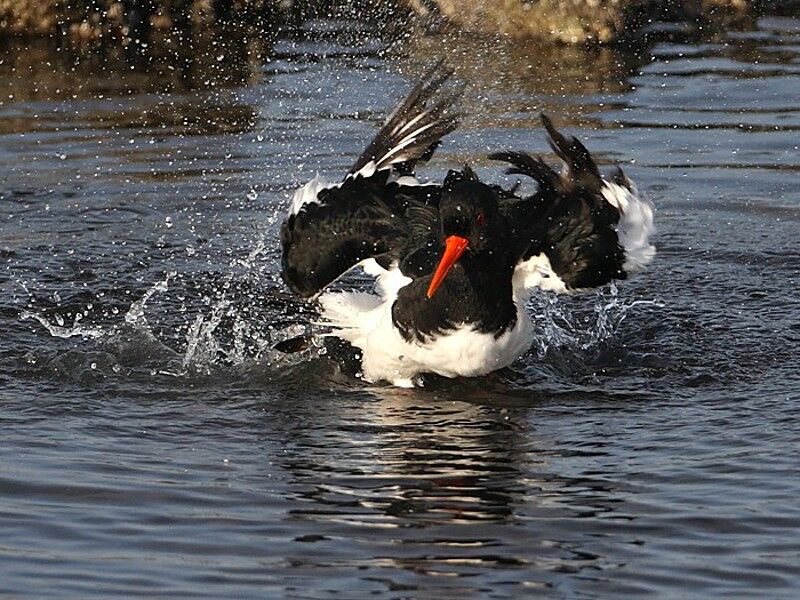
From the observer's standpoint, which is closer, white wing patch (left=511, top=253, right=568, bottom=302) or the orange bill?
the orange bill

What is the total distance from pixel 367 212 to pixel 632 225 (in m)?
1.20

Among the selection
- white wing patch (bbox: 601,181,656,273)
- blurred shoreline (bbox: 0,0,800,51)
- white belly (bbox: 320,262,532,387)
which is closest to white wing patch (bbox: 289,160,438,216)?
white belly (bbox: 320,262,532,387)

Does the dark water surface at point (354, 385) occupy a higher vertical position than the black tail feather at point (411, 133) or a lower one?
lower

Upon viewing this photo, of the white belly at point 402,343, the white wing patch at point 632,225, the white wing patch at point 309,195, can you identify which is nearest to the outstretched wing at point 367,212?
the white wing patch at point 309,195

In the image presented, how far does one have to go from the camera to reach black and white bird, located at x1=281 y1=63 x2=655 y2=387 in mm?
6863

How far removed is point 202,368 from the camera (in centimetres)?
734

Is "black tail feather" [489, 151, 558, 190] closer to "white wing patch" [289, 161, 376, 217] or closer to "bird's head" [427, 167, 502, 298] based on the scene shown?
"bird's head" [427, 167, 502, 298]

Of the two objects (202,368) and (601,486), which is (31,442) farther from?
(601,486)

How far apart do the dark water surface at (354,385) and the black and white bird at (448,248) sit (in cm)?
26

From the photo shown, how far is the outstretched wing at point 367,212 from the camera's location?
7.30m

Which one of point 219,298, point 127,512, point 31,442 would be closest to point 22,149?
point 219,298

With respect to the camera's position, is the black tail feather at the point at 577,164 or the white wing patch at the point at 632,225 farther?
the black tail feather at the point at 577,164

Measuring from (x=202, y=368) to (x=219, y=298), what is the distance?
1.15 metres

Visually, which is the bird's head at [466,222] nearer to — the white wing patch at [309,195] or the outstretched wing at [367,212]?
the outstretched wing at [367,212]
